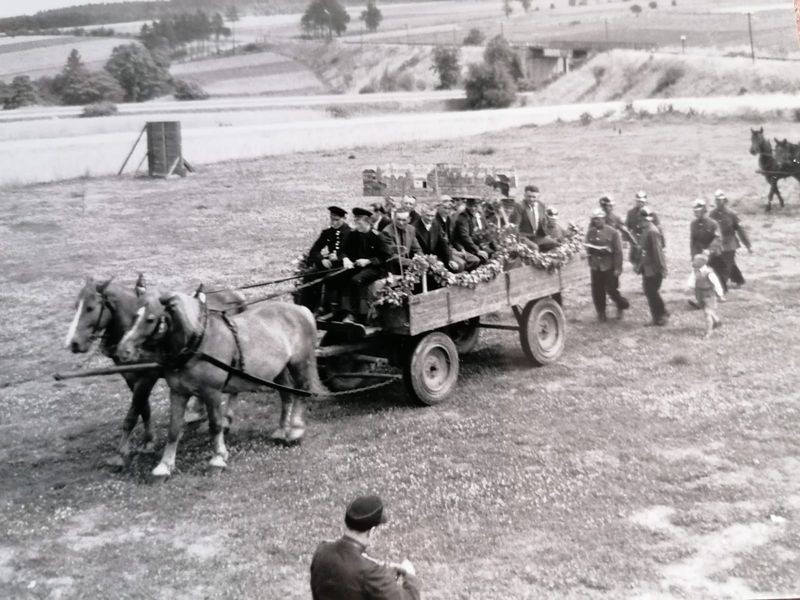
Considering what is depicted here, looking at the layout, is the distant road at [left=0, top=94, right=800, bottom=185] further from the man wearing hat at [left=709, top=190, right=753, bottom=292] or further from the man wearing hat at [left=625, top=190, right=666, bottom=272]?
the man wearing hat at [left=625, top=190, right=666, bottom=272]

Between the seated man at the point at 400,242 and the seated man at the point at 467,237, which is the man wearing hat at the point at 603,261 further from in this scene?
the seated man at the point at 400,242

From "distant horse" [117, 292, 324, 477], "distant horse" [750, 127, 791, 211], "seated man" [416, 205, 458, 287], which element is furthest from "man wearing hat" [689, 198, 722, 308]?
"distant horse" [117, 292, 324, 477]

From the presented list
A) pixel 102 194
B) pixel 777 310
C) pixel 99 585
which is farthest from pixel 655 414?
pixel 102 194

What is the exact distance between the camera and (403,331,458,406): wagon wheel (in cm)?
801

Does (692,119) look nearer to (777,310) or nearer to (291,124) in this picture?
(777,310)

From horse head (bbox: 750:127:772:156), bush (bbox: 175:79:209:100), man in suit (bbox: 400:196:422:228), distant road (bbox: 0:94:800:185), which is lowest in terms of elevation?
man in suit (bbox: 400:196:422:228)

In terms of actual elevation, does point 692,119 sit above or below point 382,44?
below

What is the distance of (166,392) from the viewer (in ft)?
28.8

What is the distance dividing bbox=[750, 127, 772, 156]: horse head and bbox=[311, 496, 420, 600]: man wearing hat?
6.18 m

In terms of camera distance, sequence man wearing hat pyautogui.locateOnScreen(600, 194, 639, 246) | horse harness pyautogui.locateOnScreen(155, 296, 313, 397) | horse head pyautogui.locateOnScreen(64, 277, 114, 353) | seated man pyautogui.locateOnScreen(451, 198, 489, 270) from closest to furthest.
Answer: horse head pyautogui.locateOnScreen(64, 277, 114, 353)
horse harness pyautogui.locateOnScreen(155, 296, 313, 397)
seated man pyautogui.locateOnScreen(451, 198, 489, 270)
man wearing hat pyautogui.locateOnScreen(600, 194, 639, 246)

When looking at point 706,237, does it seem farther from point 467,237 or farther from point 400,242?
point 400,242

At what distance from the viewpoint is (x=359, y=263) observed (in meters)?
7.93

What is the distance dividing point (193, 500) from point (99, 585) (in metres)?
1.12

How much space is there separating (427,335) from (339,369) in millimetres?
977
